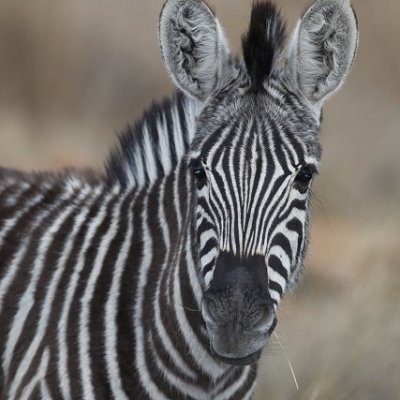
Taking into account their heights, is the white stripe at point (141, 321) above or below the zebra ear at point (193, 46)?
below

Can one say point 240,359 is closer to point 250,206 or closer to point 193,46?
point 250,206

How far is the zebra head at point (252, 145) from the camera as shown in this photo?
5082 millimetres

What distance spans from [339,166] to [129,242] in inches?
360

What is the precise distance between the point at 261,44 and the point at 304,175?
2.37 ft

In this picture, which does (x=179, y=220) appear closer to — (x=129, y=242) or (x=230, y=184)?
(x=129, y=242)

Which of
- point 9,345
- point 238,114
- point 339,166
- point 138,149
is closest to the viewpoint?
point 238,114

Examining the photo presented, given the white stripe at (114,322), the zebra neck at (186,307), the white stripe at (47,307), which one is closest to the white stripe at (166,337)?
the zebra neck at (186,307)

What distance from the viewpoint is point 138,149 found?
641 cm

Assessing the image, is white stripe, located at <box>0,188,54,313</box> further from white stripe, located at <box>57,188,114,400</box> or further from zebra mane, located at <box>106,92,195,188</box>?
zebra mane, located at <box>106,92,195,188</box>

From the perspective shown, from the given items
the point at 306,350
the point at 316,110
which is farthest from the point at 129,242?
the point at 306,350

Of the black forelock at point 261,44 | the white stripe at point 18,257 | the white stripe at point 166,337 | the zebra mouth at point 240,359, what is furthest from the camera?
the white stripe at point 18,257

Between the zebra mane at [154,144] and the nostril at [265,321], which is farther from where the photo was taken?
the zebra mane at [154,144]

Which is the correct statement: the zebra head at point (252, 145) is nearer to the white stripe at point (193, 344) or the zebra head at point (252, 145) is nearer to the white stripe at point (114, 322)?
the white stripe at point (193, 344)

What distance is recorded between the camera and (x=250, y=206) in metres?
5.23
